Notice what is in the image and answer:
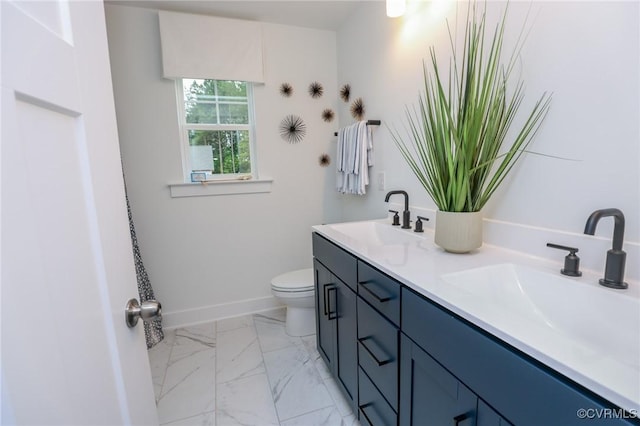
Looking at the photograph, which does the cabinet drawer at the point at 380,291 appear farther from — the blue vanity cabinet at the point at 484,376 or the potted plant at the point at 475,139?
the potted plant at the point at 475,139

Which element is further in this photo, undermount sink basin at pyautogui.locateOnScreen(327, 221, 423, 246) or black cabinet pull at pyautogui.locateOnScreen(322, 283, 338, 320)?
undermount sink basin at pyautogui.locateOnScreen(327, 221, 423, 246)

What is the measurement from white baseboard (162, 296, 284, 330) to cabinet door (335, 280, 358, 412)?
1207 millimetres

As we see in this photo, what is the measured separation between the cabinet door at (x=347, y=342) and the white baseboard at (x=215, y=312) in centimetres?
121

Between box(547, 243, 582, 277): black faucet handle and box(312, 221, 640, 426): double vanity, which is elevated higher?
box(547, 243, 582, 277): black faucet handle

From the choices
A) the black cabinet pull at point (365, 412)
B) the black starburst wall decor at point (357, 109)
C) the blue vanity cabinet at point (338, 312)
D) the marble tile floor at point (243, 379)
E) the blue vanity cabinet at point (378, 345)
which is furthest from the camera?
the black starburst wall decor at point (357, 109)

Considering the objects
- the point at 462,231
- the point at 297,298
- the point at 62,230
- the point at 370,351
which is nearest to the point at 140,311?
the point at 62,230

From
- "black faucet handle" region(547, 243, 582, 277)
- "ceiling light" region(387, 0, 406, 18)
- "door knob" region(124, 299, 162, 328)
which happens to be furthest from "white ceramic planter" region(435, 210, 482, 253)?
"ceiling light" region(387, 0, 406, 18)

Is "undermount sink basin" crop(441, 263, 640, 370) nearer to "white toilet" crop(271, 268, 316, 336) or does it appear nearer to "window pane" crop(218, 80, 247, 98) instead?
"white toilet" crop(271, 268, 316, 336)

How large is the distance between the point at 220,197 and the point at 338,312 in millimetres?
1420

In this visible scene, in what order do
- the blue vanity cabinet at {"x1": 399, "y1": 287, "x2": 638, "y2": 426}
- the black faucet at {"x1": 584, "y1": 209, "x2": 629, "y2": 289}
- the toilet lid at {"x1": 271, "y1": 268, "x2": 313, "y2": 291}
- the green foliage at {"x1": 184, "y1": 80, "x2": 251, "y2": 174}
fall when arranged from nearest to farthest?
the blue vanity cabinet at {"x1": 399, "y1": 287, "x2": 638, "y2": 426} → the black faucet at {"x1": 584, "y1": 209, "x2": 629, "y2": 289} → the toilet lid at {"x1": 271, "y1": 268, "x2": 313, "y2": 291} → the green foliage at {"x1": 184, "y1": 80, "x2": 251, "y2": 174}

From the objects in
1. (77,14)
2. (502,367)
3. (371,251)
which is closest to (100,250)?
(77,14)

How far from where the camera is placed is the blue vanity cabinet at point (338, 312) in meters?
1.33

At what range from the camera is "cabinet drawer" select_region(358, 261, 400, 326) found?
3.18ft

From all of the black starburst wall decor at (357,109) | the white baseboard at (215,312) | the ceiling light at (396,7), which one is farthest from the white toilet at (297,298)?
the ceiling light at (396,7)
